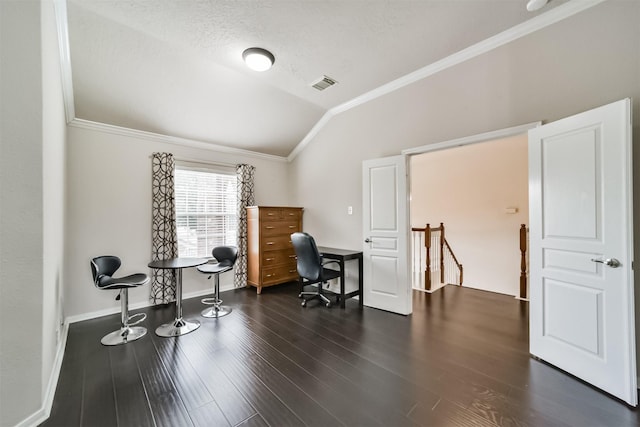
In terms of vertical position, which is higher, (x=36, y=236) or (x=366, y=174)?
(x=366, y=174)

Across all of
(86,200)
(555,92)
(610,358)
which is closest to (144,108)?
(86,200)

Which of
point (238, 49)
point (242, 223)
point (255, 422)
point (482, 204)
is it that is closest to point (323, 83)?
point (238, 49)

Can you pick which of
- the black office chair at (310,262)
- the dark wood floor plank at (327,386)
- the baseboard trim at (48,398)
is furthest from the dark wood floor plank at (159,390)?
the black office chair at (310,262)

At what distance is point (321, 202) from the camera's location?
4.48 meters

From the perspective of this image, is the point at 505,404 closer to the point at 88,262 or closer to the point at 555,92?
the point at 555,92

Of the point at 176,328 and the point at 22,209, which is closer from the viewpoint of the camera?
the point at 22,209

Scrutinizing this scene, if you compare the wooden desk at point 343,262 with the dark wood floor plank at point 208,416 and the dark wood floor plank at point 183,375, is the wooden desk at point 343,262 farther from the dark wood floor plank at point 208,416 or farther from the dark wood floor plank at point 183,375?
the dark wood floor plank at point 208,416

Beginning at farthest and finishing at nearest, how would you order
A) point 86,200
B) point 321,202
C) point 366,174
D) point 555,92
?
point 321,202
point 366,174
point 86,200
point 555,92

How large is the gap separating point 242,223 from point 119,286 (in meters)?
2.16

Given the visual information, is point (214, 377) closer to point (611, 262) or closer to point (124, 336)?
point (124, 336)

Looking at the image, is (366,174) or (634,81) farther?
(366,174)

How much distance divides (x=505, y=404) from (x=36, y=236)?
3.14 meters

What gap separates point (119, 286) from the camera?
96.3 inches

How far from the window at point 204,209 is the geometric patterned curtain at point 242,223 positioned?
0.42 ft
